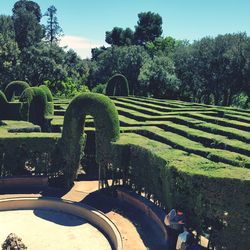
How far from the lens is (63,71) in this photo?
6203 centimetres

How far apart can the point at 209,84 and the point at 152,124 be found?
1281 inches

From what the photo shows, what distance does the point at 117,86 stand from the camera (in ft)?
176

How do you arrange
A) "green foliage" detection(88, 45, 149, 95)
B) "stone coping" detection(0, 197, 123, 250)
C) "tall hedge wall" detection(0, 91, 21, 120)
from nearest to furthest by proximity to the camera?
"stone coping" detection(0, 197, 123, 250) < "tall hedge wall" detection(0, 91, 21, 120) < "green foliage" detection(88, 45, 149, 95)

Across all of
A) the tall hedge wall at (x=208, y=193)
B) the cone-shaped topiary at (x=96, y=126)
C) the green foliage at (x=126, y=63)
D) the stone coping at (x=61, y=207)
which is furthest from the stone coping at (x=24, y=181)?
the green foliage at (x=126, y=63)

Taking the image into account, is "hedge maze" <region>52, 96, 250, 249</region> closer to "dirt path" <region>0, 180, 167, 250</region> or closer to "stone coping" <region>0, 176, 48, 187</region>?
"dirt path" <region>0, 180, 167, 250</region>

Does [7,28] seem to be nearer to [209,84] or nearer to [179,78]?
[179,78]

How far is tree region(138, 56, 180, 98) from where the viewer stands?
6016 cm

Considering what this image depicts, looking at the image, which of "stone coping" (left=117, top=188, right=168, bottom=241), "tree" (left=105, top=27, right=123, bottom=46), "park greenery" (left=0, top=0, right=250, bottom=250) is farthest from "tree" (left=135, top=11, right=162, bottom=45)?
"stone coping" (left=117, top=188, right=168, bottom=241)

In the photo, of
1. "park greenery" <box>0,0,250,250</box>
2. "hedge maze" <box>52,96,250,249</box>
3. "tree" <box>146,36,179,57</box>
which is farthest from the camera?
"tree" <box>146,36,179,57</box>

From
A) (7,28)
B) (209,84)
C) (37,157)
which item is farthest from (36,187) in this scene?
(7,28)

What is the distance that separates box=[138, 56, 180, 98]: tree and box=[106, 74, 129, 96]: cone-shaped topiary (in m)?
8.20

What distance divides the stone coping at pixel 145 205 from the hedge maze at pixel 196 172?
41 cm

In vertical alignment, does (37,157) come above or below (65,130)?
below

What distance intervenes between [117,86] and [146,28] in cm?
5295
